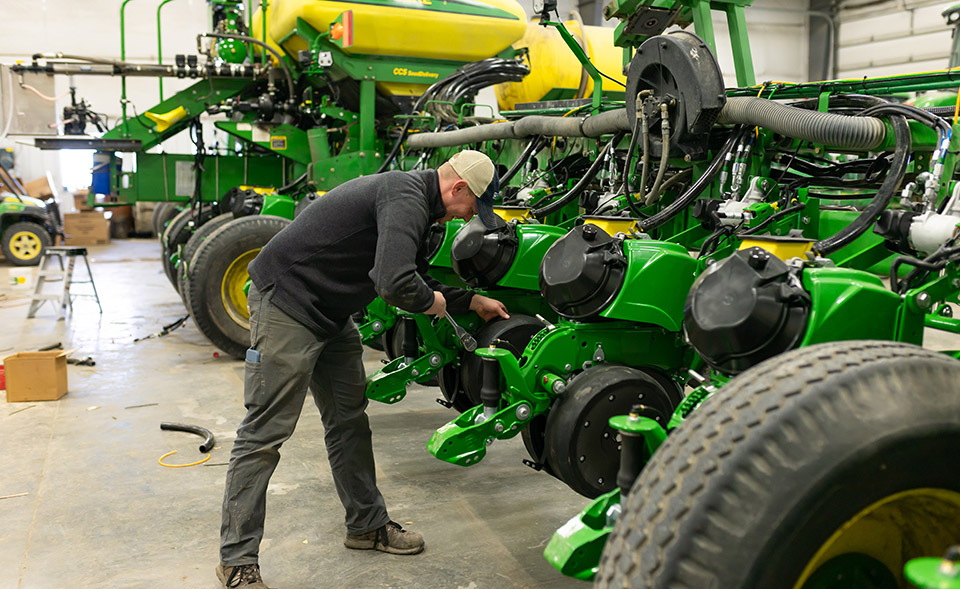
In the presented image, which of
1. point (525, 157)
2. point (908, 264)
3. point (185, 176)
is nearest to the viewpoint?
point (908, 264)

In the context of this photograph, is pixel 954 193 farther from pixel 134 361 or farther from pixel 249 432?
pixel 134 361

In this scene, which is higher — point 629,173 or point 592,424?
point 629,173

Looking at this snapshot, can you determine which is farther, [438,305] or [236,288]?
[236,288]

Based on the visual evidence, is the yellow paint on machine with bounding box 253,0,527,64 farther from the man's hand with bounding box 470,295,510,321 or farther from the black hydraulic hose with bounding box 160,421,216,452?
the man's hand with bounding box 470,295,510,321

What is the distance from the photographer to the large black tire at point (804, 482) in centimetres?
138

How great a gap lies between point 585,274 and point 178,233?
21.8 ft

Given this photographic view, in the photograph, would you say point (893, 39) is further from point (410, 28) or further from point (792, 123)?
point (792, 123)

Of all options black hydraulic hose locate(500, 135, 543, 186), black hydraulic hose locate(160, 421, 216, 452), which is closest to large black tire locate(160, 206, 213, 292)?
black hydraulic hose locate(160, 421, 216, 452)

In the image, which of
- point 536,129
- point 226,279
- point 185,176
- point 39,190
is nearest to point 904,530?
point 536,129

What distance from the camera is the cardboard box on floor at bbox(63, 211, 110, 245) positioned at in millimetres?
14766

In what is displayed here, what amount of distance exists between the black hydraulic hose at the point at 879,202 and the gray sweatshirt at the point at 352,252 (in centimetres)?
136

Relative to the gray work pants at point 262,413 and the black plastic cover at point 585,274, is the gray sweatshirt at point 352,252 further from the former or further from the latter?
the black plastic cover at point 585,274

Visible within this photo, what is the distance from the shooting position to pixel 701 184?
3.40 meters

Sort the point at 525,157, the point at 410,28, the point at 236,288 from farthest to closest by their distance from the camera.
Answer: the point at 410,28, the point at 236,288, the point at 525,157
